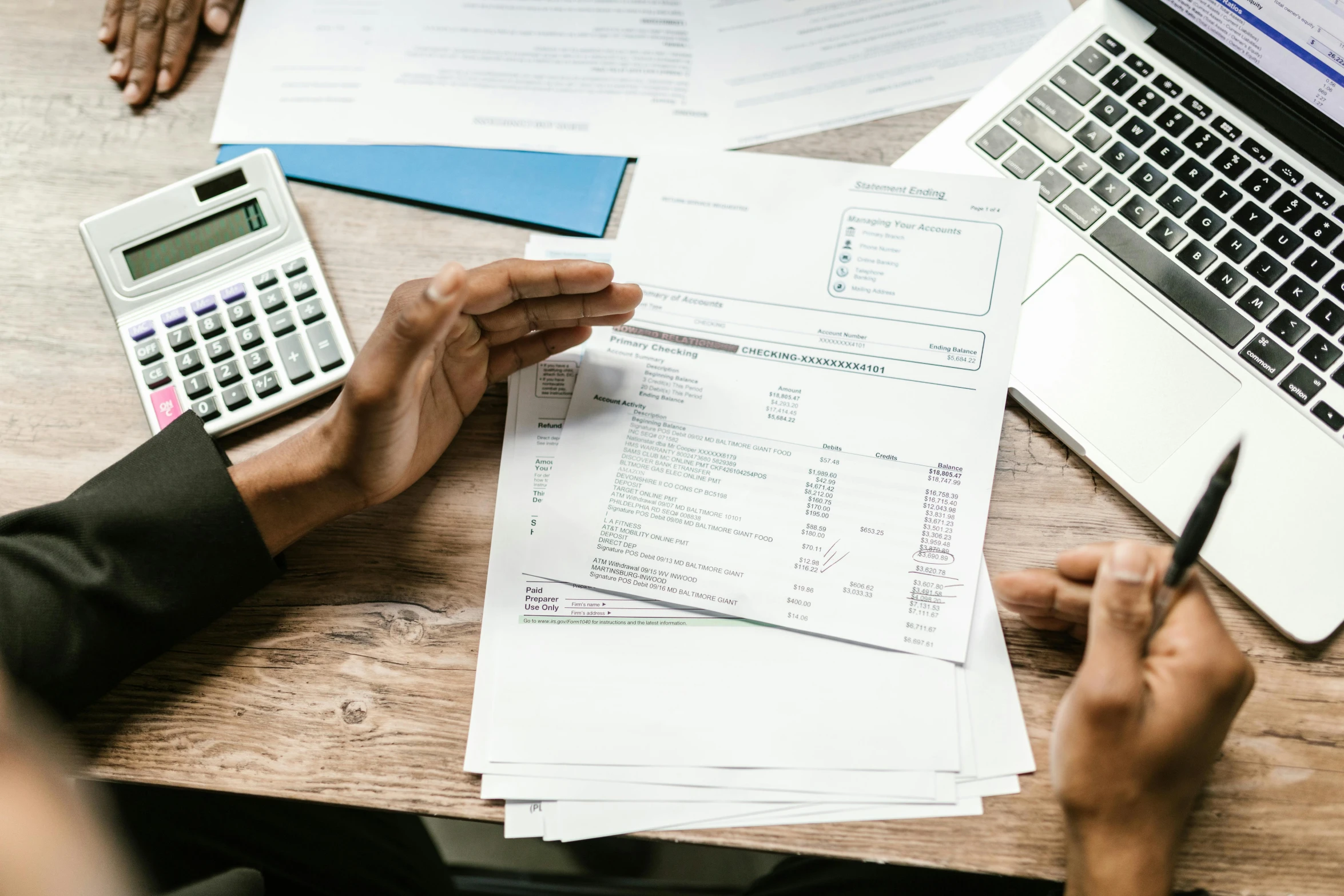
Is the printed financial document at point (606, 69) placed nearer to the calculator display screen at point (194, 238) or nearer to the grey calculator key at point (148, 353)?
the calculator display screen at point (194, 238)

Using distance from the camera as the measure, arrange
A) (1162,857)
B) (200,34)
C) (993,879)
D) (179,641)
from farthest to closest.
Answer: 1. (200,34)
2. (993,879)
3. (179,641)
4. (1162,857)

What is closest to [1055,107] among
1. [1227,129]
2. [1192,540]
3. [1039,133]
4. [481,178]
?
[1039,133]

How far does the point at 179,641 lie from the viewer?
24.3 inches

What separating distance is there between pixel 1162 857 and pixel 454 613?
0.48m

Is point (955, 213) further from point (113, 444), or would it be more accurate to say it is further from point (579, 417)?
point (113, 444)

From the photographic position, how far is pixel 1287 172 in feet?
2.07

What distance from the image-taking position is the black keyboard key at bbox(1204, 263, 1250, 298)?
2.00 ft

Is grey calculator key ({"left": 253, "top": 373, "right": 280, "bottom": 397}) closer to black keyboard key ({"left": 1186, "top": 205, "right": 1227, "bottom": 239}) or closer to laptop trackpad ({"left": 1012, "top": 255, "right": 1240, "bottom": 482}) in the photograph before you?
laptop trackpad ({"left": 1012, "top": 255, "right": 1240, "bottom": 482})

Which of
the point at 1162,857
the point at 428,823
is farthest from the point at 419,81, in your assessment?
the point at 428,823

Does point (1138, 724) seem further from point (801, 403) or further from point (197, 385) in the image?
point (197, 385)

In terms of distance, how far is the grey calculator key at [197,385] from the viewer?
661 mm

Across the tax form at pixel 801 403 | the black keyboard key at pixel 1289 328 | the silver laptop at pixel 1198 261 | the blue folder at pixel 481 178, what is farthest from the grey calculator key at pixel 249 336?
the black keyboard key at pixel 1289 328

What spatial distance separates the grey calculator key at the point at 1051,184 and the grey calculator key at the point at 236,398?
635 mm

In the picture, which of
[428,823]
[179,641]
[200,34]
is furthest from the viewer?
[428,823]
